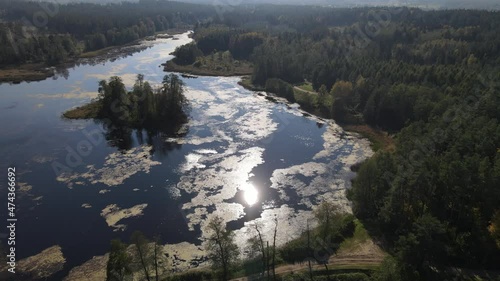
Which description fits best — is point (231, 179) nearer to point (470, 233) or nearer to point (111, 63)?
point (470, 233)

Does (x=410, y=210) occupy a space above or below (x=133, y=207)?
above

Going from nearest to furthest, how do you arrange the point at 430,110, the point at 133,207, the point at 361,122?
the point at 133,207 → the point at 430,110 → the point at 361,122

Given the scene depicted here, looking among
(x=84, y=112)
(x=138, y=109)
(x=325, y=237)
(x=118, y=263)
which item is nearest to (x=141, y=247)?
(x=118, y=263)

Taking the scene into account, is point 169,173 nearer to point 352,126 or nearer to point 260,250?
point 260,250

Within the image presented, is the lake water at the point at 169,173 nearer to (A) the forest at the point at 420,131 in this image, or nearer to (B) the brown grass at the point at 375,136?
(B) the brown grass at the point at 375,136

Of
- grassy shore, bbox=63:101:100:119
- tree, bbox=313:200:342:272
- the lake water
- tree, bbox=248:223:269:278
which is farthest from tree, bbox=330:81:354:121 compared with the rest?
grassy shore, bbox=63:101:100:119

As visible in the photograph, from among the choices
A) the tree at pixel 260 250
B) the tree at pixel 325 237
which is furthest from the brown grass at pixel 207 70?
the tree at pixel 325 237

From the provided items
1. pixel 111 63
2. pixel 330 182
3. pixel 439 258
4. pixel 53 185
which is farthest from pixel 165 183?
pixel 111 63
